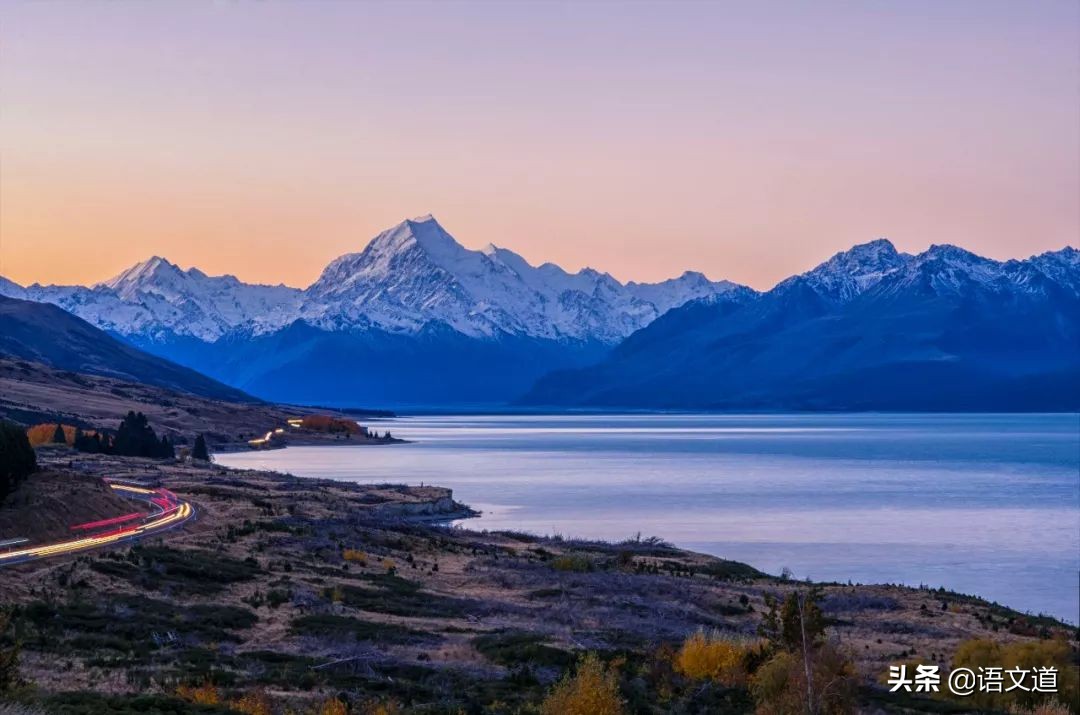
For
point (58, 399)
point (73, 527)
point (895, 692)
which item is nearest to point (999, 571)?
point (895, 692)

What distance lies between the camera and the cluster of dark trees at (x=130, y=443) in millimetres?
121000

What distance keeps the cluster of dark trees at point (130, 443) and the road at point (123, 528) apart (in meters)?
45.4

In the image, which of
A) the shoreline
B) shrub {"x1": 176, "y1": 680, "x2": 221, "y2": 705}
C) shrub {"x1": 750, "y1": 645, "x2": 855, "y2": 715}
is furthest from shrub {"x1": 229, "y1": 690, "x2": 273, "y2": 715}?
shrub {"x1": 750, "y1": 645, "x2": 855, "y2": 715}

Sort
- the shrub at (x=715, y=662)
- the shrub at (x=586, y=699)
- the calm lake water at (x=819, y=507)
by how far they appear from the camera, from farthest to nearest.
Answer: the calm lake water at (x=819, y=507) < the shrub at (x=715, y=662) < the shrub at (x=586, y=699)

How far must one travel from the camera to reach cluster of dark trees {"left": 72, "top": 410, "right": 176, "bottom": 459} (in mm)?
121000

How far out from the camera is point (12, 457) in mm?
55875

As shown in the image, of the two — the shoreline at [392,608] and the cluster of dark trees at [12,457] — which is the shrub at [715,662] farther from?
the cluster of dark trees at [12,457]

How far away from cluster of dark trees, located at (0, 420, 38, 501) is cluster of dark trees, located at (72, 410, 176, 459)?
210 feet

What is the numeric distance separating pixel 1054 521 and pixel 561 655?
79233 millimetres

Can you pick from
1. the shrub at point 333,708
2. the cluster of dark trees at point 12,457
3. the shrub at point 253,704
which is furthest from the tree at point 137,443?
the shrub at point 333,708

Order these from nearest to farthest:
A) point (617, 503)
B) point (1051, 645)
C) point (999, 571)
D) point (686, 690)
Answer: point (686, 690), point (1051, 645), point (999, 571), point (617, 503)

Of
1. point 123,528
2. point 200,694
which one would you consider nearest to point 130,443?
point 123,528

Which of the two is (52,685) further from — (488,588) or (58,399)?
(58,399)

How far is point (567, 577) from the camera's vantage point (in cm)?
5706
